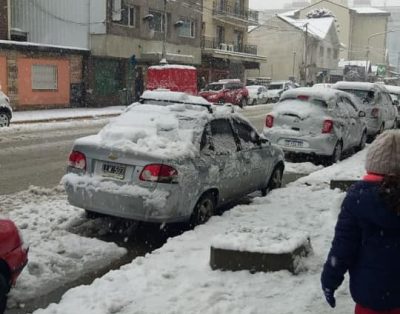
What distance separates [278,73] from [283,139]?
5585 cm

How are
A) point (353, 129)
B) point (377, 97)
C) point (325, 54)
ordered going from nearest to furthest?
1. point (353, 129)
2. point (377, 97)
3. point (325, 54)

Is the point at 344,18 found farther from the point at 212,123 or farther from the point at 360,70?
the point at 212,123

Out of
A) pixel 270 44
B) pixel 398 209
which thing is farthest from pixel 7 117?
pixel 270 44

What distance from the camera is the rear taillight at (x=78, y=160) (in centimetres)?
687

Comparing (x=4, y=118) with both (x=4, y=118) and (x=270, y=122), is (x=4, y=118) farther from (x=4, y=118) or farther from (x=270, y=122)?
(x=270, y=122)

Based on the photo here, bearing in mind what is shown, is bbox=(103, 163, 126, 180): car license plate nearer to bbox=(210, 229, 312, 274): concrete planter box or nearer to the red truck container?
bbox=(210, 229, 312, 274): concrete planter box

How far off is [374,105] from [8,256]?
46.8 feet

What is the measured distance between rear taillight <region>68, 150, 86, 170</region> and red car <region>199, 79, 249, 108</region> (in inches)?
1046

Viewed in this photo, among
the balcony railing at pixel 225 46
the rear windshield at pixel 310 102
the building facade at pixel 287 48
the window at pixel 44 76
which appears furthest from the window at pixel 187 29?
the rear windshield at pixel 310 102

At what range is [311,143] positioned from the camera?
12336 millimetres

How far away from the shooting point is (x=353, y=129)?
13.9 meters

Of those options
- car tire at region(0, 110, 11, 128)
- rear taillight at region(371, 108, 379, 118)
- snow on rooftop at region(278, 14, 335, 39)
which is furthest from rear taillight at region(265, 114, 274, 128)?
snow on rooftop at region(278, 14, 335, 39)

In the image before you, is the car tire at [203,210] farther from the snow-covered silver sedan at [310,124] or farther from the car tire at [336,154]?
the car tire at [336,154]

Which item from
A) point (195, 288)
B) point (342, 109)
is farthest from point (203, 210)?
point (342, 109)
